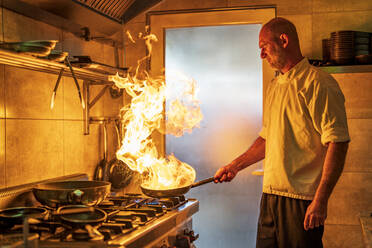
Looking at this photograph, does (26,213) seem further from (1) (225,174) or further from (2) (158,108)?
(2) (158,108)

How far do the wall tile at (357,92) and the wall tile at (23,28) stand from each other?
1682 mm

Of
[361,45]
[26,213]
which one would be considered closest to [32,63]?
[26,213]

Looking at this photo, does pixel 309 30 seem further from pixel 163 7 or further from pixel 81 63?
pixel 81 63

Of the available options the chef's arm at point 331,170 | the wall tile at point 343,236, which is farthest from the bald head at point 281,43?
the wall tile at point 343,236

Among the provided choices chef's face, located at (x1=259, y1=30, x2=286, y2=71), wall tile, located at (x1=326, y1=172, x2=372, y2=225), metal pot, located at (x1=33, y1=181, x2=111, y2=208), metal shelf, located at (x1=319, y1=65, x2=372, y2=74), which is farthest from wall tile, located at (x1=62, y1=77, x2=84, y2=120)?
wall tile, located at (x1=326, y1=172, x2=372, y2=225)

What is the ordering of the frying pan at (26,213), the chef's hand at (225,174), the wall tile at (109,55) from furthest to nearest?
the wall tile at (109,55) < the chef's hand at (225,174) < the frying pan at (26,213)

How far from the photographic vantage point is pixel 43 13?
6.55 ft

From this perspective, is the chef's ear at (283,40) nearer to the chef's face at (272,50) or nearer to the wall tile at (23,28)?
the chef's face at (272,50)

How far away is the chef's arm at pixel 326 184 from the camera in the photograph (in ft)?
5.31

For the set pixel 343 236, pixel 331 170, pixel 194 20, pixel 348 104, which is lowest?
pixel 343 236

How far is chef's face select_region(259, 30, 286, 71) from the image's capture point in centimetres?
192

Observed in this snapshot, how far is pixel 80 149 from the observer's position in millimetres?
A: 2371

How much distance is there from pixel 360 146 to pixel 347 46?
0.61 metres

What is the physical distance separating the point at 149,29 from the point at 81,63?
42.9 inches
